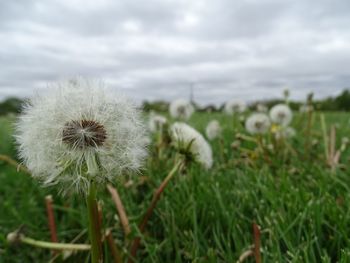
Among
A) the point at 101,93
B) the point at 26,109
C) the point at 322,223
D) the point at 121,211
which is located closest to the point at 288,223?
the point at 322,223

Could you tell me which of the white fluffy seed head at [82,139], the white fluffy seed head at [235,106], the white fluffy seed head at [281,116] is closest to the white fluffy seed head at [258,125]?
the white fluffy seed head at [281,116]

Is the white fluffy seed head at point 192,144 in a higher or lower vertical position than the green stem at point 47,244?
higher

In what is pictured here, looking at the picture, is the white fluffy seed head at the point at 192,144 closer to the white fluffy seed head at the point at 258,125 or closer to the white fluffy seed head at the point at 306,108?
the white fluffy seed head at the point at 258,125

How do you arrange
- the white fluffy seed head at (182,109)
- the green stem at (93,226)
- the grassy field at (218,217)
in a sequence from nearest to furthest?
the green stem at (93,226), the grassy field at (218,217), the white fluffy seed head at (182,109)

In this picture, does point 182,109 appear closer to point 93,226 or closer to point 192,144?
point 192,144

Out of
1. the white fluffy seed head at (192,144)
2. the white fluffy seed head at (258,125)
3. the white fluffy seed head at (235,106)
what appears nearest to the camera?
the white fluffy seed head at (192,144)

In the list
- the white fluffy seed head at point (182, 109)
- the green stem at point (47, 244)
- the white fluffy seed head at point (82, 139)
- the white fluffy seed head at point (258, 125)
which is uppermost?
the white fluffy seed head at point (82, 139)

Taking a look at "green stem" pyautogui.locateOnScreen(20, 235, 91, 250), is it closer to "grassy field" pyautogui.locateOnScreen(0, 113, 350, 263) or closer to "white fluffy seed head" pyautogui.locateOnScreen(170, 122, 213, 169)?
"grassy field" pyautogui.locateOnScreen(0, 113, 350, 263)
